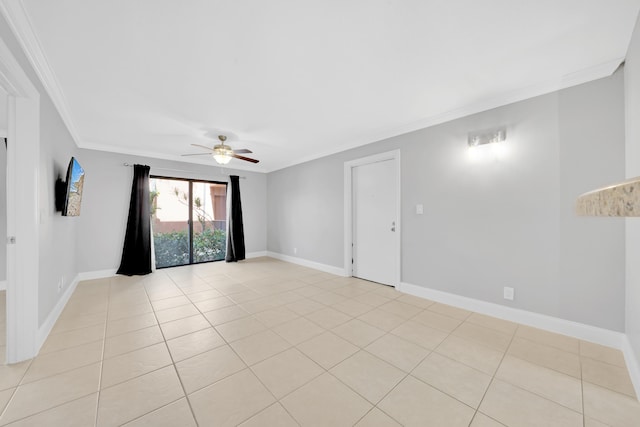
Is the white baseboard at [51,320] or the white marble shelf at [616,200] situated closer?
the white marble shelf at [616,200]

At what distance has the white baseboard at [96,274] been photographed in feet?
13.2

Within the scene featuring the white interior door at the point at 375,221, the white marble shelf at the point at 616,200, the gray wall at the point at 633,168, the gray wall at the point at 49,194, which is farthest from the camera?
the white interior door at the point at 375,221

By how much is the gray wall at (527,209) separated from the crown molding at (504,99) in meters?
0.06

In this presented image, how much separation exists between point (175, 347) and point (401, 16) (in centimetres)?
302

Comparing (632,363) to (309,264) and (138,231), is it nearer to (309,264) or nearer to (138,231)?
(309,264)

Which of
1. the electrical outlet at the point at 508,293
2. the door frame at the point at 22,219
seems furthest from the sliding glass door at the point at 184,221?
the electrical outlet at the point at 508,293

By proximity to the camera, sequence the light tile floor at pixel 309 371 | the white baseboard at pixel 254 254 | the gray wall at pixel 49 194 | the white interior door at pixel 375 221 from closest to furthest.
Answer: the light tile floor at pixel 309 371 → the gray wall at pixel 49 194 → the white interior door at pixel 375 221 → the white baseboard at pixel 254 254

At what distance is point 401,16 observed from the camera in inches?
61.6

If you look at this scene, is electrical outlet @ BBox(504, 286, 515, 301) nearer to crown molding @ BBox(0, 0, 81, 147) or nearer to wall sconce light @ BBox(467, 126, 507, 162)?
wall sconce light @ BBox(467, 126, 507, 162)

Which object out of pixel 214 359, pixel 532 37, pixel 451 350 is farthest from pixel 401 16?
pixel 214 359

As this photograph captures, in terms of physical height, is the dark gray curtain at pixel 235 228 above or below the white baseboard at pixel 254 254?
above

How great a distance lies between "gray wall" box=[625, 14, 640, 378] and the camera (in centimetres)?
165

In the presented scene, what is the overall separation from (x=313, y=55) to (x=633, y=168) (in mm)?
2498

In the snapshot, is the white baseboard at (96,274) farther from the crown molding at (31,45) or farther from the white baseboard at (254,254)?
the crown molding at (31,45)
